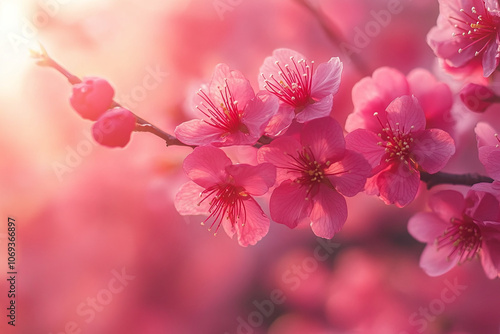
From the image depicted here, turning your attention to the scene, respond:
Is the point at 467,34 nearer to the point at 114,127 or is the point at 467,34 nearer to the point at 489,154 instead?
the point at 489,154

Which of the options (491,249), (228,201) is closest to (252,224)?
(228,201)

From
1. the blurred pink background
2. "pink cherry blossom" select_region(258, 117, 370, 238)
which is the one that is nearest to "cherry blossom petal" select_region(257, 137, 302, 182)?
"pink cherry blossom" select_region(258, 117, 370, 238)

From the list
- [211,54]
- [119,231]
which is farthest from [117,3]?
[119,231]

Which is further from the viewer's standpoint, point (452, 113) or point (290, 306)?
point (290, 306)

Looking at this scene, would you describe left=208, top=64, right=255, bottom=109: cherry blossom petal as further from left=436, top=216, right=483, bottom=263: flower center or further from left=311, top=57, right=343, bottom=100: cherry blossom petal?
left=436, top=216, right=483, bottom=263: flower center

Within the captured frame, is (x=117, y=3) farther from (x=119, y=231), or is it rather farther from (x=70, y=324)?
(x=70, y=324)

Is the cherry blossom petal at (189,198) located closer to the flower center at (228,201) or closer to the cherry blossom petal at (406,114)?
the flower center at (228,201)
